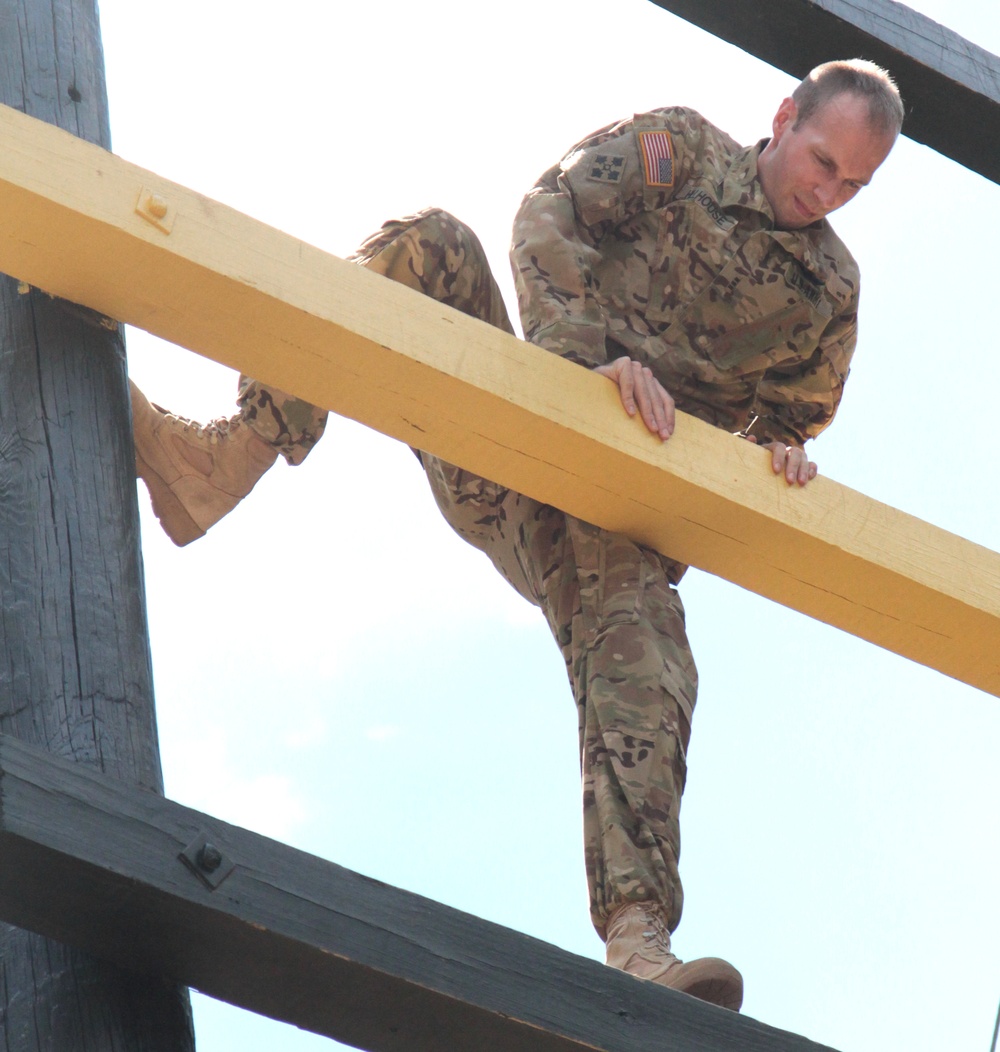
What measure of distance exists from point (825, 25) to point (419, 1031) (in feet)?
8.64

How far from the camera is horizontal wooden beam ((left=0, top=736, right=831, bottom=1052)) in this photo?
169 centimetres

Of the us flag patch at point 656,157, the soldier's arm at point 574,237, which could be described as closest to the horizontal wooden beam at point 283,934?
the soldier's arm at point 574,237

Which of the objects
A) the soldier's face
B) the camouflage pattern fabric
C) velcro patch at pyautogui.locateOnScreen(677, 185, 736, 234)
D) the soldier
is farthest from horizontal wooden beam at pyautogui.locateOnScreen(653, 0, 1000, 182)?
the camouflage pattern fabric

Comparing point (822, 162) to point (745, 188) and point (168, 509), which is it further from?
point (168, 509)

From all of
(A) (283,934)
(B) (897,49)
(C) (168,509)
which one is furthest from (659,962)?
(B) (897,49)

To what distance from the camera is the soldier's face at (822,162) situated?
125 inches

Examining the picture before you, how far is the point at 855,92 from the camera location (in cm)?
321

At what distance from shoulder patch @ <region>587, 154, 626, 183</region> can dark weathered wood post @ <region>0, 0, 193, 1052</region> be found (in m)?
0.98

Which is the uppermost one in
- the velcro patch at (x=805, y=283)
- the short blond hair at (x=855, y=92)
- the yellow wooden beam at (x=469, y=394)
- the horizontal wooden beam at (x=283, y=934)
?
the short blond hair at (x=855, y=92)

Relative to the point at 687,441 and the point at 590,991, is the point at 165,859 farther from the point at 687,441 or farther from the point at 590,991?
the point at 687,441

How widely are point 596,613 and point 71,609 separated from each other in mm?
985

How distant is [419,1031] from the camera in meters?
1.84

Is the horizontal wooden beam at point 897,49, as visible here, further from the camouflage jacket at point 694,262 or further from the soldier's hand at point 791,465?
the soldier's hand at point 791,465

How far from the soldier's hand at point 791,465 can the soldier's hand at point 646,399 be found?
0.18 m
